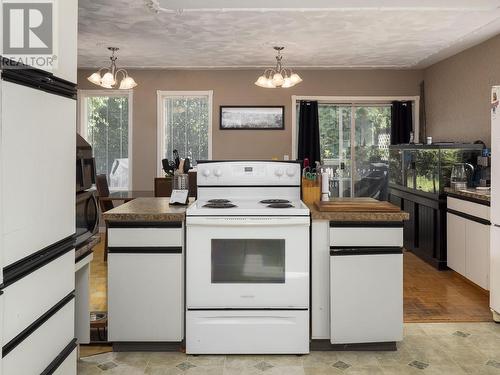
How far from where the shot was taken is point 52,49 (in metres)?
2.06

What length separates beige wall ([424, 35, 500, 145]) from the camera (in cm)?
555

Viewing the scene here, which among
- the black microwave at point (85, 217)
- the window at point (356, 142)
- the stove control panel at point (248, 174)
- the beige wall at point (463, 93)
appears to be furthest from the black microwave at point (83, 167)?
the window at point (356, 142)

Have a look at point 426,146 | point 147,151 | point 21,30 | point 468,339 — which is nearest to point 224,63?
point 147,151

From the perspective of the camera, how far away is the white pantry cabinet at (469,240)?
4.33 metres

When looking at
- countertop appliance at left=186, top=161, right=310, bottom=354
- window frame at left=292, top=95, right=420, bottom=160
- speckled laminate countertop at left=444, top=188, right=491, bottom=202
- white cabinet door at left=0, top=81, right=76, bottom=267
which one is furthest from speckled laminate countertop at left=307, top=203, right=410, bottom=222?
window frame at left=292, top=95, right=420, bottom=160

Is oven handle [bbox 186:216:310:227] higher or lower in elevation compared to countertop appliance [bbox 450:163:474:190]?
lower

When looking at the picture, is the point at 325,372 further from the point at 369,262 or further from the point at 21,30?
the point at 21,30

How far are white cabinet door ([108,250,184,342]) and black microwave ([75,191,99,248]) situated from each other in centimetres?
25

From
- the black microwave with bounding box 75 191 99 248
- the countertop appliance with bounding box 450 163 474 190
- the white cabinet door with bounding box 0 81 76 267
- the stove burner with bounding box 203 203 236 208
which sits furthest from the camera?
the countertop appliance with bounding box 450 163 474 190

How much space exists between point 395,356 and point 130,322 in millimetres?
1660

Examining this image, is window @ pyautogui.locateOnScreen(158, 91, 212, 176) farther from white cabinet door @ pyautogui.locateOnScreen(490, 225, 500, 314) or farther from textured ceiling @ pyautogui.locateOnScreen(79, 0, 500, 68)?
white cabinet door @ pyautogui.locateOnScreen(490, 225, 500, 314)

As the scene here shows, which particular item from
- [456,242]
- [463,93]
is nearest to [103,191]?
[456,242]

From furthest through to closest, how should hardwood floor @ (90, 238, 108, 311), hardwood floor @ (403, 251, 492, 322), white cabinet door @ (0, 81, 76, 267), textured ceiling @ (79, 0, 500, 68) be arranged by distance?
textured ceiling @ (79, 0, 500, 68) → hardwood floor @ (90, 238, 108, 311) → hardwood floor @ (403, 251, 492, 322) → white cabinet door @ (0, 81, 76, 267)

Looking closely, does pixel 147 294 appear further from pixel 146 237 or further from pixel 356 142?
pixel 356 142
